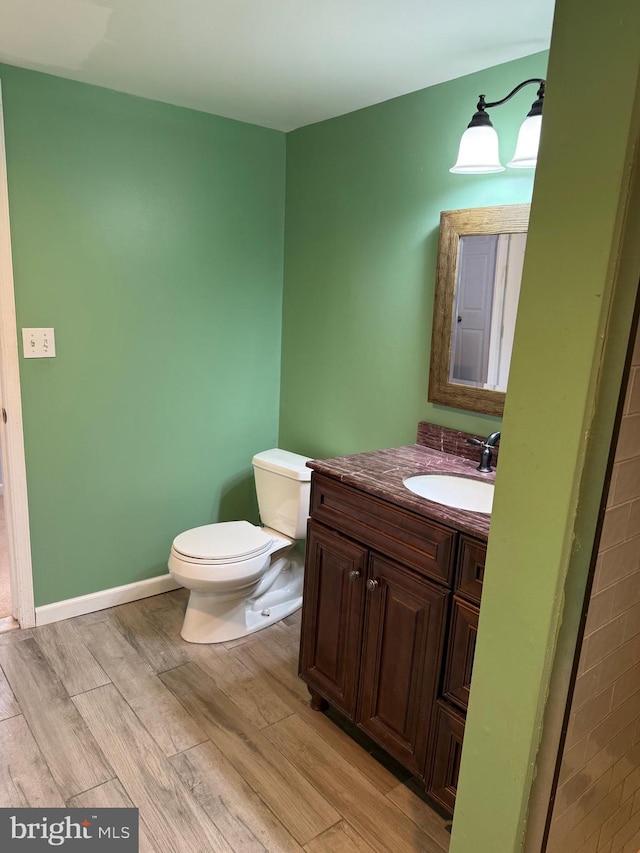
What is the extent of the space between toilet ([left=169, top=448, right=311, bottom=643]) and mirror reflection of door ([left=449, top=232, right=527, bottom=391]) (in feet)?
2.71

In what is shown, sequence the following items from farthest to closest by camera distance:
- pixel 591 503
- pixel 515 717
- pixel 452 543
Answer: pixel 452 543 → pixel 515 717 → pixel 591 503

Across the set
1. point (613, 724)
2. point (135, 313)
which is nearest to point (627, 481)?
point (613, 724)

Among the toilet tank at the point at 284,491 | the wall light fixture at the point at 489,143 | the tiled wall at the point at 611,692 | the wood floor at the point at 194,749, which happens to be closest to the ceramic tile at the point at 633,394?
the tiled wall at the point at 611,692

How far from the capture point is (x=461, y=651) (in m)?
1.56

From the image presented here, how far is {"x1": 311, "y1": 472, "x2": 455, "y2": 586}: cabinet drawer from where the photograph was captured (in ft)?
5.23

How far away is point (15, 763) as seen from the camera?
181 centimetres

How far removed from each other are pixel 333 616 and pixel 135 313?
59.2 inches

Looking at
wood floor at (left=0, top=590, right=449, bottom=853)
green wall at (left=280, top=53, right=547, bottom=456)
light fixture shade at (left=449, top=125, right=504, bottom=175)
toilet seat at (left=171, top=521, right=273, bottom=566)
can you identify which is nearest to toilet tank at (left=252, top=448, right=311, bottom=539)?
toilet seat at (left=171, top=521, right=273, bottom=566)

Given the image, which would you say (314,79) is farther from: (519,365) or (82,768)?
(82,768)

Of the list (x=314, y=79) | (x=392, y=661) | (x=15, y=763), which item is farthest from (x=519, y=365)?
(x=15, y=763)

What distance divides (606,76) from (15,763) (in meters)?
2.23

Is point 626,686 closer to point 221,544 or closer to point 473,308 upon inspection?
point 473,308

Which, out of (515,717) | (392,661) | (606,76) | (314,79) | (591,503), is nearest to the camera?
(606,76)

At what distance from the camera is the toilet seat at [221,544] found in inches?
92.4
